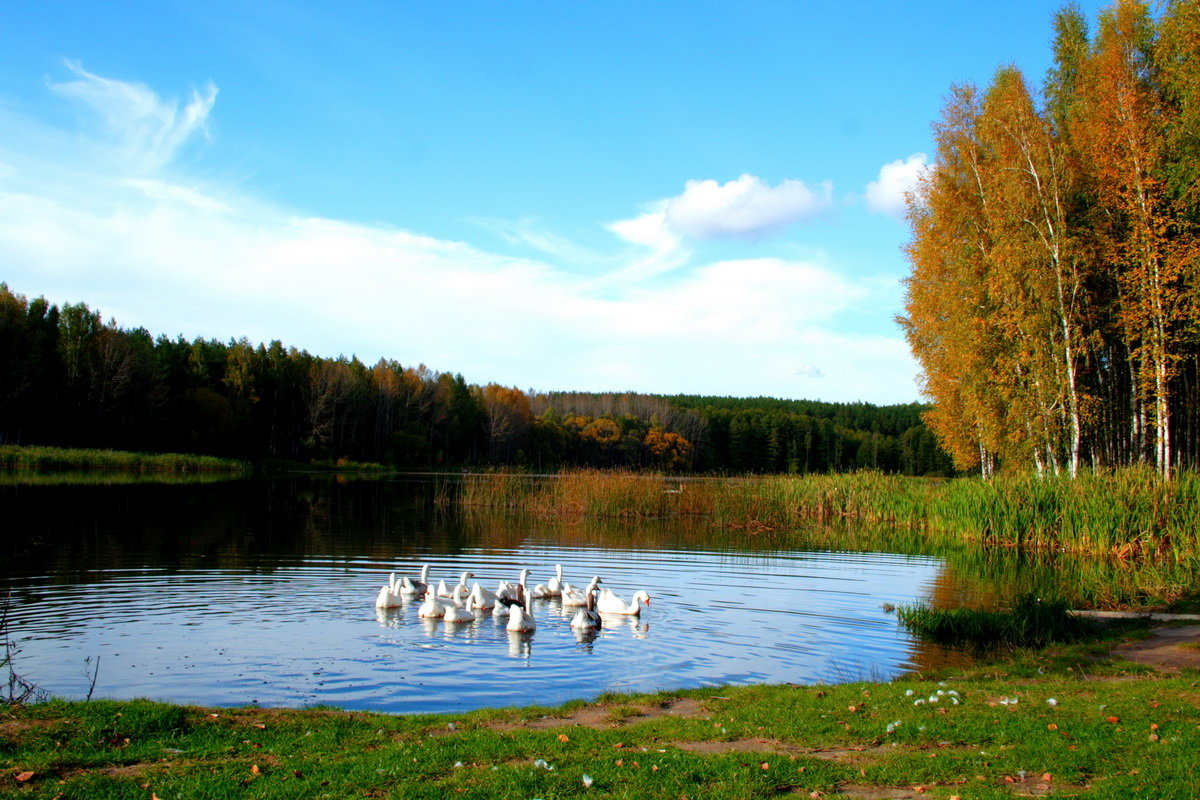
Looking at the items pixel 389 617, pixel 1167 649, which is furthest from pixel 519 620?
pixel 1167 649

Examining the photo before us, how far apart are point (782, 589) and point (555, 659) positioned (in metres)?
7.90

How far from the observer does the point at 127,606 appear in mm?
13773

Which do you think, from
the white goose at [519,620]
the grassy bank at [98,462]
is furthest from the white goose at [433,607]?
the grassy bank at [98,462]

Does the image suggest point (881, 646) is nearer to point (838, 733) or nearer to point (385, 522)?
point (838, 733)

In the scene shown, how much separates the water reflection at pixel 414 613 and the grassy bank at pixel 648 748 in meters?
1.82

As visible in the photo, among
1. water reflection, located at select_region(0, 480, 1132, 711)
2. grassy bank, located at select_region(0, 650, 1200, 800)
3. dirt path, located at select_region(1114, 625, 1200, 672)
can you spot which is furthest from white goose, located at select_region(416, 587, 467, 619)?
dirt path, located at select_region(1114, 625, 1200, 672)

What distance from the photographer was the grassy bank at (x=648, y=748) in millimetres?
5715

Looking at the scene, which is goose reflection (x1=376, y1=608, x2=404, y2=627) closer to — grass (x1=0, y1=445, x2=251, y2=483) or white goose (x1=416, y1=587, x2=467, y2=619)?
white goose (x1=416, y1=587, x2=467, y2=619)

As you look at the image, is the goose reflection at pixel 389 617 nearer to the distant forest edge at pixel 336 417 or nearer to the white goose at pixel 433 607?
the white goose at pixel 433 607

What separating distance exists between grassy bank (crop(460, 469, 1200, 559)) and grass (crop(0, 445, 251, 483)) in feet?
101

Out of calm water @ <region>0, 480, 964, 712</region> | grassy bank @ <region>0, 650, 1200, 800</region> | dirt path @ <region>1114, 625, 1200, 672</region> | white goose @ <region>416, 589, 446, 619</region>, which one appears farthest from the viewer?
white goose @ <region>416, 589, 446, 619</region>

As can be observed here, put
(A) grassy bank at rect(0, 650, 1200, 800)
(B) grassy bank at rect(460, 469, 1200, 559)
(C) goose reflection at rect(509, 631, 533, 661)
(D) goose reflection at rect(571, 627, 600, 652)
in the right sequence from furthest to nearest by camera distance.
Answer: (B) grassy bank at rect(460, 469, 1200, 559) < (D) goose reflection at rect(571, 627, 600, 652) < (C) goose reflection at rect(509, 631, 533, 661) < (A) grassy bank at rect(0, 650, 1200, 800)

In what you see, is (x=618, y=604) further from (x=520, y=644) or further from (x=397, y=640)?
(x=397, y=640)

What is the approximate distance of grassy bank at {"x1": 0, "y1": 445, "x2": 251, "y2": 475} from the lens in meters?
56.2
